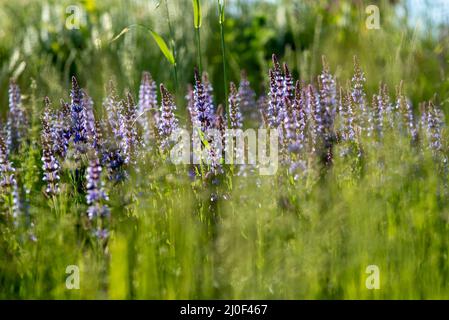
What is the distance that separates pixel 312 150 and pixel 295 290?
2.82ft

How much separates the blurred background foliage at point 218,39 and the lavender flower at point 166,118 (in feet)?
8.27

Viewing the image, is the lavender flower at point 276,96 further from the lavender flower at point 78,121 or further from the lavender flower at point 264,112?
the lavender flower at point 78,121

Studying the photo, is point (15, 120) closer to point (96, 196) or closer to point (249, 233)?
point (96, 196)

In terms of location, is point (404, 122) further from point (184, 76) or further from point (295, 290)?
point (184, 76)

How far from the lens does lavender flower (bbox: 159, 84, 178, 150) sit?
355 cm

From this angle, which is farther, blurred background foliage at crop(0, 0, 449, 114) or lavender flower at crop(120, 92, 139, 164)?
blurred background foliage at crop(0, 0, 449, 114)

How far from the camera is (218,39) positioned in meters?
8.69

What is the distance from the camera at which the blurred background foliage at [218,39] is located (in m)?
6.60

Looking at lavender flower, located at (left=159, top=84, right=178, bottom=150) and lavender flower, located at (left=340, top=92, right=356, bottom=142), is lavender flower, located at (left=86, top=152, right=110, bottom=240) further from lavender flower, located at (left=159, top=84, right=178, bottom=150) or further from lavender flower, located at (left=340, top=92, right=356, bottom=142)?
lavender flower, located at (left=340, top=92, right=356, bottom=142)

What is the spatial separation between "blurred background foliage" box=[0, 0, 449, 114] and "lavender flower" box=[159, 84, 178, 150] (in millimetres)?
2519
